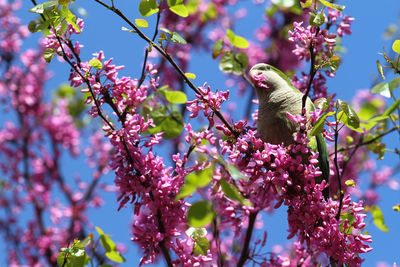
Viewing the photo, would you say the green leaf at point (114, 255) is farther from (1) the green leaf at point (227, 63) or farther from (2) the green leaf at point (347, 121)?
(1) the green leaf at point (227, 63)

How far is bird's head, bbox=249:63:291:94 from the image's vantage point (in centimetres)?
241

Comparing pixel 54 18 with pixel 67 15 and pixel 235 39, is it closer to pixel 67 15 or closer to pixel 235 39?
pixel 67 15

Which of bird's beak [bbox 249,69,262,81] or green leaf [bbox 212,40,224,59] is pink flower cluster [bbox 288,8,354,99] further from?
green leaf [bbox 212,40,224,59]

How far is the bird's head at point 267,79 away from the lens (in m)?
2.41

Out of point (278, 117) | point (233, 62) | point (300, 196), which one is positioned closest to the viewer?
point (300, 196)

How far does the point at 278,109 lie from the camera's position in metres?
2.34

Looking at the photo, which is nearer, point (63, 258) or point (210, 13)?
point (63, 258)

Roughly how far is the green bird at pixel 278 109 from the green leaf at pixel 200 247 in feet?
2.15

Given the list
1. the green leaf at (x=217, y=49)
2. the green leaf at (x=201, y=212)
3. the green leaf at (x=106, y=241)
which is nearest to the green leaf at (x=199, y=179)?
the green leaf at (x=201, y=212)

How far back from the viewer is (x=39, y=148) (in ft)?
19.4

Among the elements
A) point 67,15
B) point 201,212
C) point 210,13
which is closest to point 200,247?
point 201,212

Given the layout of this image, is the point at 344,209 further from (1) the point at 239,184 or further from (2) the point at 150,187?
(2) the point at 150,187

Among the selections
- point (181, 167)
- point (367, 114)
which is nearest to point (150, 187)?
point (181, 167)

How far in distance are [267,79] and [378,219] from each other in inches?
39.3
